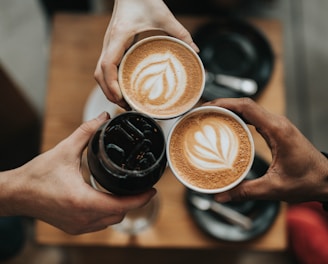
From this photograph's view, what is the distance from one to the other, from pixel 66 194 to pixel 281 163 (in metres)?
0.44

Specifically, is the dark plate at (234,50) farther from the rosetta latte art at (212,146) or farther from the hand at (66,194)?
the hand at (66,194)

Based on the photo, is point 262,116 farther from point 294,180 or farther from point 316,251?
point 316,251

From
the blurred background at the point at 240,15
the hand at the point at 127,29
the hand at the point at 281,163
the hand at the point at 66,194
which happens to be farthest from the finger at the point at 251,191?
the blurred background at the point at 240,15

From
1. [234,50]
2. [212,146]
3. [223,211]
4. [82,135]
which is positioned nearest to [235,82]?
[234,50]

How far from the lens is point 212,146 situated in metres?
0.91

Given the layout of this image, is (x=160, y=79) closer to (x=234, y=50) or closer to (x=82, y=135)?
(x=82, y=135)

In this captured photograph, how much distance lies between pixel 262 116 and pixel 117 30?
0.36 m

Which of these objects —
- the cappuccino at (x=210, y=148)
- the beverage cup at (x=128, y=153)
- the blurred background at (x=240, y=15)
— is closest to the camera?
the beverage cup at (x=128, y=153)

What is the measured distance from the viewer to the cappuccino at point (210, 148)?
89 cm

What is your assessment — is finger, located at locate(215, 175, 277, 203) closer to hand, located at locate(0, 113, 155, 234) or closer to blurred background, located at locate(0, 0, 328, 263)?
hand, located at locate(0, 113, 155, 234)

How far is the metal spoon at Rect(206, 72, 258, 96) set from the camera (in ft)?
4.37

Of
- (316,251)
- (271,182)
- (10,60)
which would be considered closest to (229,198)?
(271,182)

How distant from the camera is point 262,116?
35.5 inches

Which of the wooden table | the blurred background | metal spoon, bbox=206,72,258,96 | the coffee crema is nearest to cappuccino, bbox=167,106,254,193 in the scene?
the coffee crema
